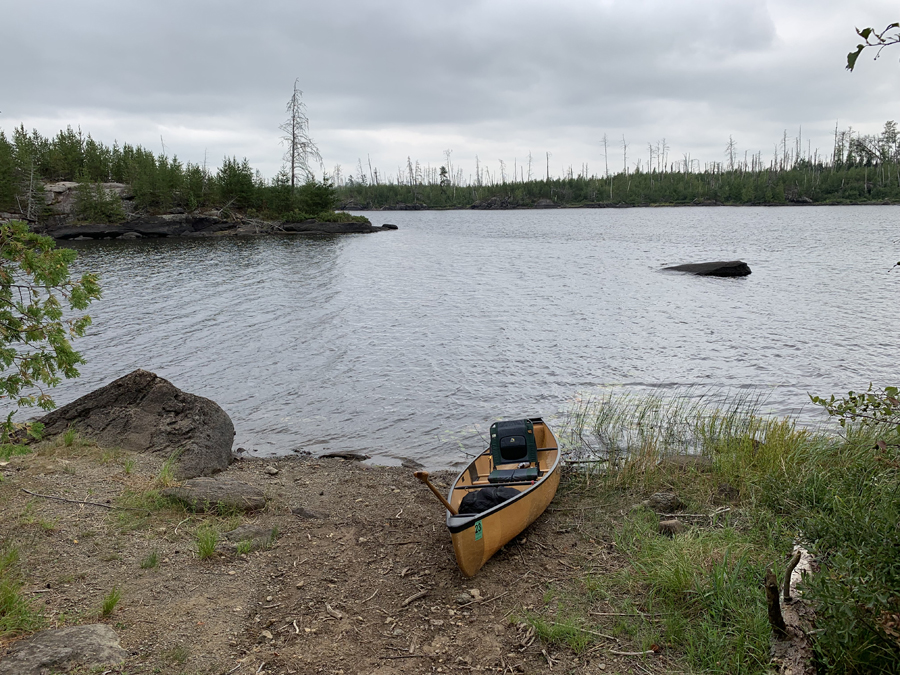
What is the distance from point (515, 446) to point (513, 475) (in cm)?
87

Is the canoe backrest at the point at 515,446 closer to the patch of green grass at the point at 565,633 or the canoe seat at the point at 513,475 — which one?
the canoe seat at the point at 513,475

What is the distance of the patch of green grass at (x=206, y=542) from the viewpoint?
602 cm

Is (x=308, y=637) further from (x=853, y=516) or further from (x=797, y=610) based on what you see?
(x=853, y=516)

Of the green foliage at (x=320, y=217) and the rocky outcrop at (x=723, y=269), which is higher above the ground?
the green foliage at (x=320, y=217)

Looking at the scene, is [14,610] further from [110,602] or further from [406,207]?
[406,207]

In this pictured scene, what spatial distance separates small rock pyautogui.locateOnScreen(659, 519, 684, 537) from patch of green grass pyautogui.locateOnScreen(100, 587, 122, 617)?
5.37 metres

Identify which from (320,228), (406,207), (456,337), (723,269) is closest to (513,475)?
(456,337)

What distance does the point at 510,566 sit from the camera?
6.40 m

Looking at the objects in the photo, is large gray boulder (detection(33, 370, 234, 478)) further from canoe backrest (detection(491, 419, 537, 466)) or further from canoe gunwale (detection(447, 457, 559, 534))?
canoe gunwale (detection(447, 457, 559, 534))

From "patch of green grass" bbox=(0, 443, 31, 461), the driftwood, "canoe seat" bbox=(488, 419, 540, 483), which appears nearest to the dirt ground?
"patch of green grass" bbox=(0, 443, 31, 461)

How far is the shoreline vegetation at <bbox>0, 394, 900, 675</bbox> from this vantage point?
4.26 metres

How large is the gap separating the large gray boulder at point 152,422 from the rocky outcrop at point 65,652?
13.7 ft

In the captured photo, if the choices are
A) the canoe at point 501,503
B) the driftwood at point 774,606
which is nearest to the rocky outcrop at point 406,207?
the canoe at point 501,503

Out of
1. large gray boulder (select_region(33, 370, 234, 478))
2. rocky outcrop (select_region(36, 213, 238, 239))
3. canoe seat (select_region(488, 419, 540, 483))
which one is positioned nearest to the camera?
canoe seat (select_region(488, 419, 540, 483))
